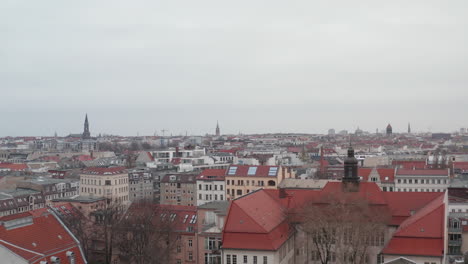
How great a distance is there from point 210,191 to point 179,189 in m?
15.7

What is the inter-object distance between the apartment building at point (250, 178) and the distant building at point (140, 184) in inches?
1281

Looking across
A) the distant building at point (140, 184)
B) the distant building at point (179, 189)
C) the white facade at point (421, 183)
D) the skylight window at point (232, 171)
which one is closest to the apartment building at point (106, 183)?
the distant building at point (140, 184)

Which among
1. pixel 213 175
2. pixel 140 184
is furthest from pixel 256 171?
pixel 140 184

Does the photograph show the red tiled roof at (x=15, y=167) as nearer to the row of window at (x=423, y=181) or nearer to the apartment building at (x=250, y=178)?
the apartment building at (x=250, y=178)

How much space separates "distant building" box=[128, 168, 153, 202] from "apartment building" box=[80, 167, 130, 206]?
3.27m

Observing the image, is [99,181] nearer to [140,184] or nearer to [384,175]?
[140,184]

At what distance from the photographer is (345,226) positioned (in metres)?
48.8

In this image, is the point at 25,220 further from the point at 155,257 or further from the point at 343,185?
the point at 343,185

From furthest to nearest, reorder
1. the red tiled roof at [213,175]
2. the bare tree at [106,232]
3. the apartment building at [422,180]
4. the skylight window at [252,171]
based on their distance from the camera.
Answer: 1. the apartment building at [422,180]
2. the red tiled roof at [213,175]
3. the skylight window at [252,171]
4. the bare tree at [106,232]

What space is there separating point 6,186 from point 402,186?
88.9 m

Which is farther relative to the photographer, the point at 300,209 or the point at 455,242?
the point at 455,242

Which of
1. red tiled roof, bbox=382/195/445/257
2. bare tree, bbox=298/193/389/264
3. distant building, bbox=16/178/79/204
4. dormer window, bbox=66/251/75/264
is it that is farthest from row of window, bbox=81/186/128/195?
red tiled roof, bbox=382/195/445/257

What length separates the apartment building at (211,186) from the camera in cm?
9656

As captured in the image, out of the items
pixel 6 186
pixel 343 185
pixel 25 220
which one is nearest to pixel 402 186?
pixel 343 185
